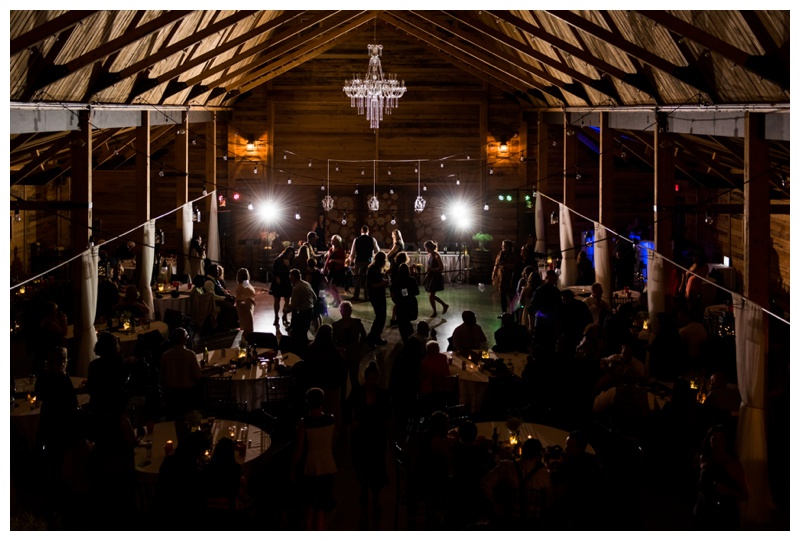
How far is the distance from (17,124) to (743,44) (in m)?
6.41

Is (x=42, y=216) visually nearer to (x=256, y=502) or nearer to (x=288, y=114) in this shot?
(x=288, y=114)

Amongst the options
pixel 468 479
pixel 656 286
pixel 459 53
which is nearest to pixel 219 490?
pixel 468 479

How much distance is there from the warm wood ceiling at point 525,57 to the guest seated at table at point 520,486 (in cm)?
331

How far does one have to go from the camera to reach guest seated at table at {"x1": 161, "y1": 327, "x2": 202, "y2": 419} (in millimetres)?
7820

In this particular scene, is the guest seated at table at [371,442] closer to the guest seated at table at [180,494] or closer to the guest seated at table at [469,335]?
the guest seated at table at [180,494]

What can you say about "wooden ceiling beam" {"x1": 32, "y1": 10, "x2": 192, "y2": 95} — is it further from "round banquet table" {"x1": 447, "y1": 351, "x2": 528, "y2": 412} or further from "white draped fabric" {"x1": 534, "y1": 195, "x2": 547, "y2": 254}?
"white draped fabric" {"x1": 534, "y1": 195, "x2": 547, "y2": 254}

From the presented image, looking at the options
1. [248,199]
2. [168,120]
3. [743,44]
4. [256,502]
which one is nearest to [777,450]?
[743,44]

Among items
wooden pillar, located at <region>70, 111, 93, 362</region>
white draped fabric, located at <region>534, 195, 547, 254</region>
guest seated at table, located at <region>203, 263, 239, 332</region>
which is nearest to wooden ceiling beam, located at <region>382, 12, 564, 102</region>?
white draped fabric, located at <region>534, 195, 547, 254</region>

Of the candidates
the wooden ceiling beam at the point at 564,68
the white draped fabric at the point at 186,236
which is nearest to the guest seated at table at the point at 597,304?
the wooden ceiling beam at the point at 564,68

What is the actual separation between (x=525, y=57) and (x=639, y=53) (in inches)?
248

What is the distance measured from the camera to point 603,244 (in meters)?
12.4

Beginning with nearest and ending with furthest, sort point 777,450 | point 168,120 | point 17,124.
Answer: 1. point 777,450
2. point 17,124
3. point 168,120

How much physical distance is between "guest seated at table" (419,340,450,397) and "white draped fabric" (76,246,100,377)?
3694 millimetres

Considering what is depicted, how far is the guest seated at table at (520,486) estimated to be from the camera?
5680 mm
